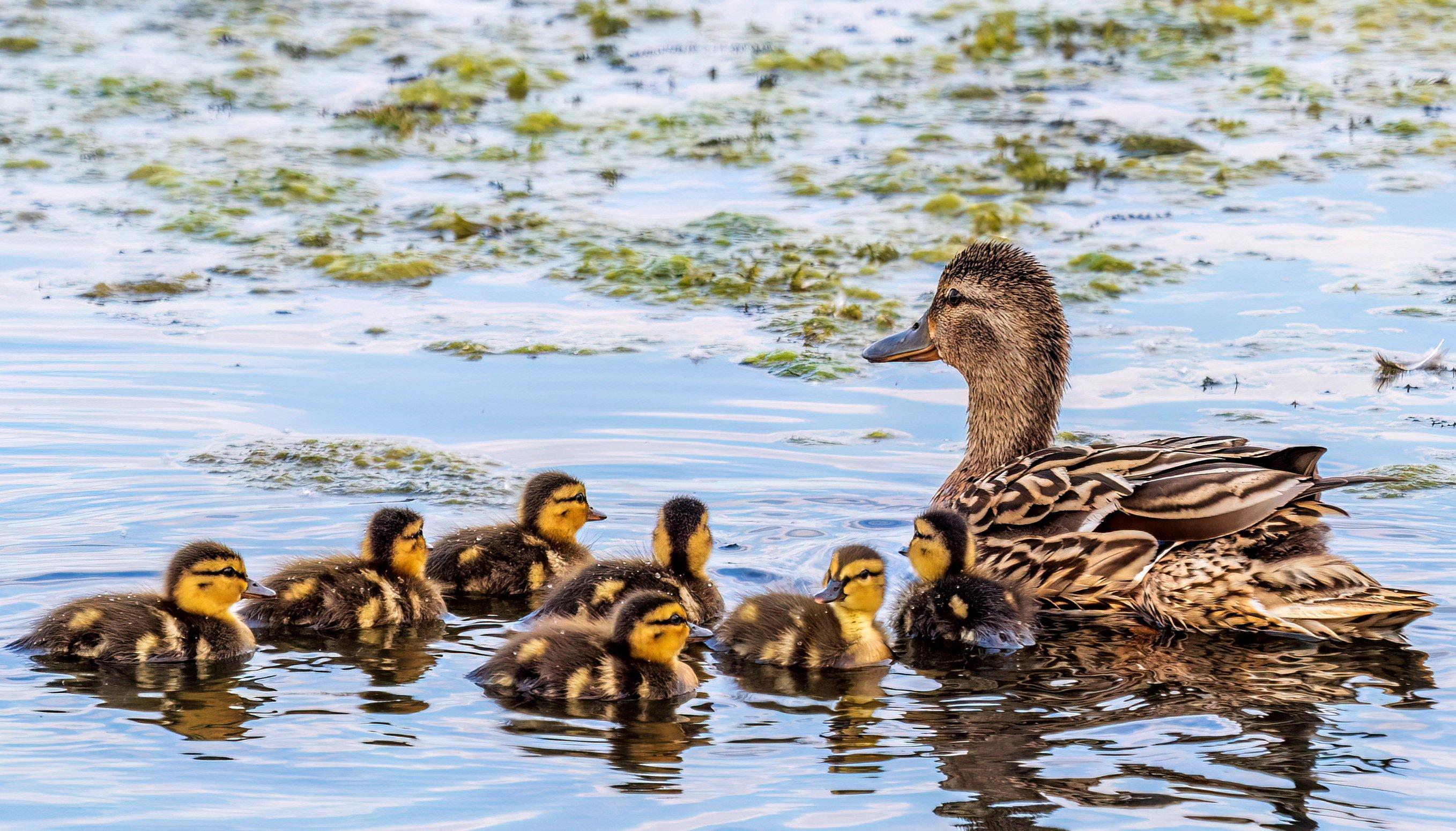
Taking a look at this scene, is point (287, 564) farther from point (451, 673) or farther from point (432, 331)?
point (432, 331)

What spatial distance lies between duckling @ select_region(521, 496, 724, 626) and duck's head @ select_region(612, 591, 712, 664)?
1.97 feet

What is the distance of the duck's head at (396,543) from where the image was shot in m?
6.62

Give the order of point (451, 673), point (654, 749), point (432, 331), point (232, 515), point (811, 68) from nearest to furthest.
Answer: point (654, 749) < point (451, 673) < point (232, 515) < point (432, 331) < point (811, 68)

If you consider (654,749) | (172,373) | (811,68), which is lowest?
(654,749)

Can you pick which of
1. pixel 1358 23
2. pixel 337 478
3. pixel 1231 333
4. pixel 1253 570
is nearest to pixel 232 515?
pixel 337 478

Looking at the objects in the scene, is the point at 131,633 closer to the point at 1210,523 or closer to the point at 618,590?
the point at 618,590

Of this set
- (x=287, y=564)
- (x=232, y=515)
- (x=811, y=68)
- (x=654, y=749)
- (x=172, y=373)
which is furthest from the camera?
(x=811, y=68)

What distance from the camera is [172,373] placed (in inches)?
356

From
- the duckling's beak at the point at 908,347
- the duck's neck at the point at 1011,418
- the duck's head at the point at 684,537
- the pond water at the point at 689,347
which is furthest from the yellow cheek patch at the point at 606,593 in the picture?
the duckling's beak at the point at 908,347

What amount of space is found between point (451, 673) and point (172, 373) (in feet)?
11.9

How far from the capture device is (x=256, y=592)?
20.6 feet

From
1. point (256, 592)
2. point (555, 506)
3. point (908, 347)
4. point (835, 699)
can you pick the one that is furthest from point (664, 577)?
point (908, 347)

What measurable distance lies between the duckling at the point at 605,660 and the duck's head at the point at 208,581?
0.91 m

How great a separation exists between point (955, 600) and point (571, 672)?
1.39 metres
